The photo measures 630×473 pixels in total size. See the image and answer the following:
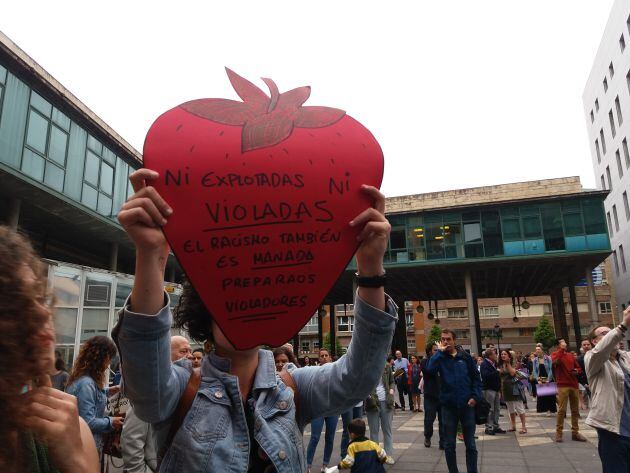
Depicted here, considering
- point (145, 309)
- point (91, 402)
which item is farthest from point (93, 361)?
point (145, 309)

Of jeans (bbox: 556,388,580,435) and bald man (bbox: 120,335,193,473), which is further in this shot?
jeans (bbox: 556,388,580,435)

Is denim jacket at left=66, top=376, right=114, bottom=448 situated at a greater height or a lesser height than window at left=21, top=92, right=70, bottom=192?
lesser

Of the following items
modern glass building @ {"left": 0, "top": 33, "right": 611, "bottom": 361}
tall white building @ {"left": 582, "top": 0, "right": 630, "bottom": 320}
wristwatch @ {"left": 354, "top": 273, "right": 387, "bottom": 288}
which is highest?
tall white building @ {"left": 582, "top": 0, "right": 630, "bottom": 320}

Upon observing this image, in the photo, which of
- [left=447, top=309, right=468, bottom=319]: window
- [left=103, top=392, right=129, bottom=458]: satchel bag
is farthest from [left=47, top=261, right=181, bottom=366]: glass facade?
[left=447, top=309, right=468, bottom=319]: window

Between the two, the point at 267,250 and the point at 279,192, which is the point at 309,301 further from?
the point at 279,192

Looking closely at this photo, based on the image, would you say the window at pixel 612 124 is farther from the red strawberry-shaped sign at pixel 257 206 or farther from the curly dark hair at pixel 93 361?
the red strawberry-shaped sign at pixel 257 206

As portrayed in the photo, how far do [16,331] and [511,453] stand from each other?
858 cm

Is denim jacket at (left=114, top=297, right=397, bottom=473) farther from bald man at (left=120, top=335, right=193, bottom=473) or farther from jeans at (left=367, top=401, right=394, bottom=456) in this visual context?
jeans at (left=367, top=401, right=394, bottom=456)

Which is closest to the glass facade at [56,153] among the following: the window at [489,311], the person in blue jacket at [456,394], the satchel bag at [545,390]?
the person in blue jacket at [456,394]

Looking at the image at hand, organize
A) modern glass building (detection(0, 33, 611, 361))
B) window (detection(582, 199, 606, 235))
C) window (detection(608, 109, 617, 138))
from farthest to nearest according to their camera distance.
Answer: window (detection(608, 109, 617, 138))
window (detection(582, 199, 606, 235))
modern glass building (detection(0, 33, 611, 361))

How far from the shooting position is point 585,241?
24.5 meters

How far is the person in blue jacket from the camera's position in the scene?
5863mm

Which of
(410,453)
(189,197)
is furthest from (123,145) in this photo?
(189,197)

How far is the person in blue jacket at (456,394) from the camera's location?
5.86m
